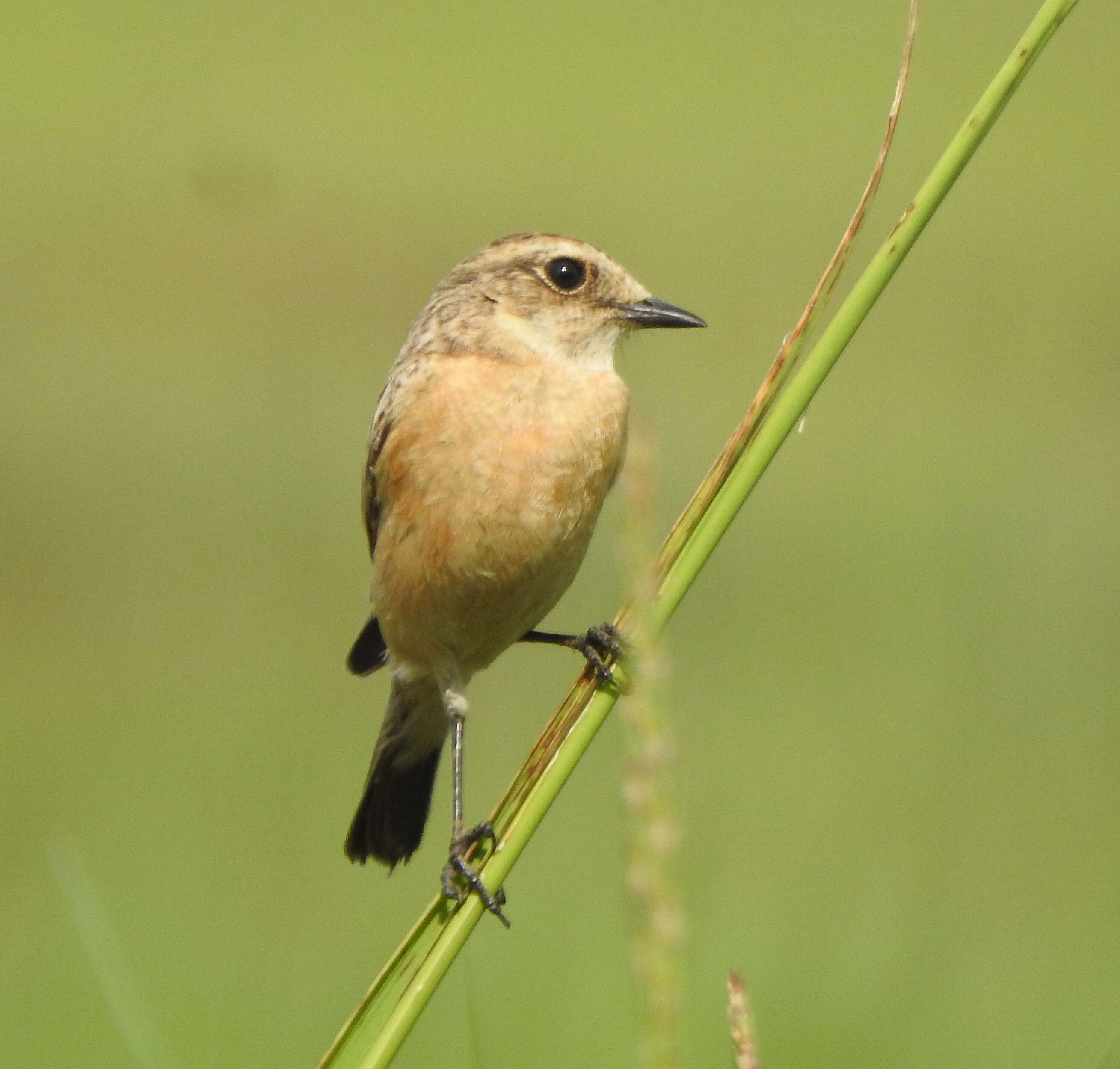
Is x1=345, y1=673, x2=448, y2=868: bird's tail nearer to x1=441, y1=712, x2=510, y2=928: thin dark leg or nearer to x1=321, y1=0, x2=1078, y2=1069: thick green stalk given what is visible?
x1=441, y1=712, x2=510, y2=928: thin dark leg

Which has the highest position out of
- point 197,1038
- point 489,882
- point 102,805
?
point 489,882

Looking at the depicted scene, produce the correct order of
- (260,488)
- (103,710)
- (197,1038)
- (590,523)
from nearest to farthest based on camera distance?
(590,523) < (197,1038) < (103,710) < (260,488)

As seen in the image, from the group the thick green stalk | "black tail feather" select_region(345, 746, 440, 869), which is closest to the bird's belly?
"black tail feather" select_region(345, 746, 440, 869)

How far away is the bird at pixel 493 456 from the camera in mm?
3408

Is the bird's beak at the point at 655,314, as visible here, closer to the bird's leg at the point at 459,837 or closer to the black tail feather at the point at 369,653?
the bird's leg at the point at 459,837

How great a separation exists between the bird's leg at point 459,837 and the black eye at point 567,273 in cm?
91

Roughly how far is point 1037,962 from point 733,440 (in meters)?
4.30

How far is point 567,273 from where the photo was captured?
374 cm

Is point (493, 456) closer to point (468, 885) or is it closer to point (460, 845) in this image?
point (460, 845)

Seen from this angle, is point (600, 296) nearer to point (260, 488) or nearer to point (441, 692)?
point (441, 692)

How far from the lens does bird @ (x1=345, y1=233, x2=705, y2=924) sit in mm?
3408

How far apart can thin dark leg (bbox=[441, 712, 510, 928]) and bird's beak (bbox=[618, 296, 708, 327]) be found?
0.96m

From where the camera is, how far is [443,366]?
3645mm

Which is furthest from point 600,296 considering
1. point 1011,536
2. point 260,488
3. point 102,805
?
point 260,488
